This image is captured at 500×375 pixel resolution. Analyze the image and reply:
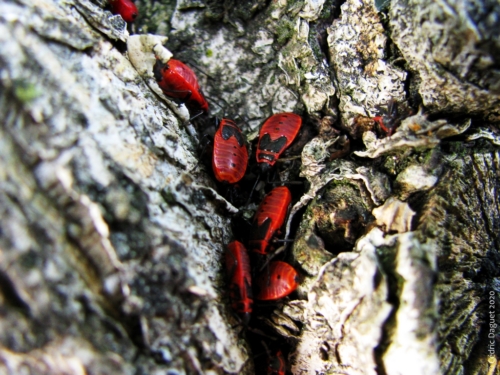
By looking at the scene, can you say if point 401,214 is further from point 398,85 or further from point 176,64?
point 176,64

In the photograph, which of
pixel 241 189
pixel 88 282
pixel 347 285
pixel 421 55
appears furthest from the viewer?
pixel 241 189

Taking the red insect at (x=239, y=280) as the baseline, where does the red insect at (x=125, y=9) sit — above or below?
above

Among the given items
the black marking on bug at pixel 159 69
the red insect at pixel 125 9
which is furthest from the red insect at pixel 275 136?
the red insect at pixel 125 9

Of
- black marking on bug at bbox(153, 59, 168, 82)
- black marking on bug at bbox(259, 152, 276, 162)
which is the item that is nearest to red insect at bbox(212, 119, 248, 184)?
black marking on bug at bbox(259, 152, 276, 162)

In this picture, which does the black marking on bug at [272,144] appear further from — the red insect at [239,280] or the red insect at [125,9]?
the red insect at [125,9]

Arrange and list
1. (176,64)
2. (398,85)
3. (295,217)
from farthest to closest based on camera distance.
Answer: (176,64)
(295,217)
(398,85)

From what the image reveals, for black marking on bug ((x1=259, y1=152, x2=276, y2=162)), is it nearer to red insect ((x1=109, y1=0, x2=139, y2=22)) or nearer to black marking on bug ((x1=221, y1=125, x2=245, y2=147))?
black marking on bug ((x1=221, y1=125, x2=245, y2=147))

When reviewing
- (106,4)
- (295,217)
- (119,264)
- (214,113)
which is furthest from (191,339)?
(106,4)
